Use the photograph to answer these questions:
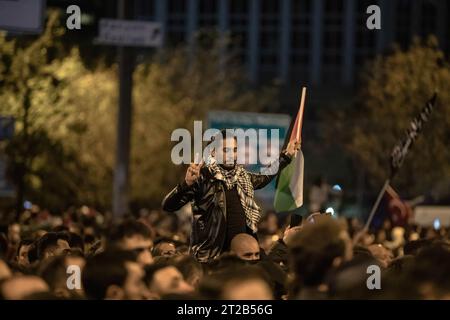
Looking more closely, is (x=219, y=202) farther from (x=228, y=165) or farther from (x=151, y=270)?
(x=151, y=270)

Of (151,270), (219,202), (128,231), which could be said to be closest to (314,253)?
(151,270)

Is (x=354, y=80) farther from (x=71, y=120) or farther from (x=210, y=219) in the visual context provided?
(x=210, y=219)

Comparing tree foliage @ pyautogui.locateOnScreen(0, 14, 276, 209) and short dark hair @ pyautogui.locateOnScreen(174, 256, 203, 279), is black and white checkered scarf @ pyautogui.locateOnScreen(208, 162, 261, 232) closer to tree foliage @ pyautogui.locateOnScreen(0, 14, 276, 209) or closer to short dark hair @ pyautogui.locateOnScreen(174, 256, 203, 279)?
short dark hair @ pyautogui.locateOnScreen(174, 256, 203, 279)

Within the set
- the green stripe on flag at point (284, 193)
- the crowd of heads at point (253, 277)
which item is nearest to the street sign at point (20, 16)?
the green stripe on flag at point (284, 193)

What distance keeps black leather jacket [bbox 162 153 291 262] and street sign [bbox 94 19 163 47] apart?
10.2 meters

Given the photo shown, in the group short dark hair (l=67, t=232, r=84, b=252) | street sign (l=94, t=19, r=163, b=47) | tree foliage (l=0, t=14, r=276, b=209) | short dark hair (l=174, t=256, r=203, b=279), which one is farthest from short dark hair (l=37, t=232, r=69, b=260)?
tree foliage (l=0, t=14, r=276, b=209)

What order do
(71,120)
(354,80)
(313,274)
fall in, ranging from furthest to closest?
1. (354,80)
2. (71,120)
3. (313,274)

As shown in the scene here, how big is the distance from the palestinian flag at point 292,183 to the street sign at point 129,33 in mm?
9151

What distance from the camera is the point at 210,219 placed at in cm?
1105

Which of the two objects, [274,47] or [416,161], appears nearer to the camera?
[416,161]

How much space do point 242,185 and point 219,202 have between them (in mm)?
230

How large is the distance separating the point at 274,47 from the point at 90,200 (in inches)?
2684
